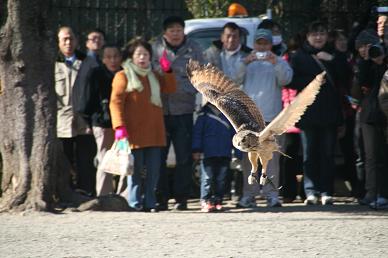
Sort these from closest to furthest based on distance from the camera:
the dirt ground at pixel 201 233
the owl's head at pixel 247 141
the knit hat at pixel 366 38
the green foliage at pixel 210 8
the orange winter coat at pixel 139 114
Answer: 1. the dirt ground at pixel 201 233
2. the owl's head at pixel 247 141
3. the orange winter coat at pixel 139 114
4. the knit hat at pixel 366 38
5. the green foliage at pixel 210 8

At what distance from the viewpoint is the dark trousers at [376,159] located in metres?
12.2

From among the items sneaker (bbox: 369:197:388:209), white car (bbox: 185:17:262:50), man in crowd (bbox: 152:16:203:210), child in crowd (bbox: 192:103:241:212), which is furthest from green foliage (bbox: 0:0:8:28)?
sneaker (bbox: 369:197:388:209)

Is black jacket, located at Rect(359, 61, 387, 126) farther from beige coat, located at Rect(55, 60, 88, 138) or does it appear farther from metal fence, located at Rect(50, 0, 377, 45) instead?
beige coat, located at Rect(55, 60, 88, 138)

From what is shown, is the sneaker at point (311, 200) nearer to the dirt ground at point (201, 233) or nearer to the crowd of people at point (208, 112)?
the crowd of people at point (208, 112)

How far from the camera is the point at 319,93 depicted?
41.2 ft

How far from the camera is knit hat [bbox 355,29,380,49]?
12352mm

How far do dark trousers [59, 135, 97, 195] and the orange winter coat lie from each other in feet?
3.71

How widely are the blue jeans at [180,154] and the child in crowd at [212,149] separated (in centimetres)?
13

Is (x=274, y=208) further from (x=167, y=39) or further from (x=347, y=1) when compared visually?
(x=347, y=1)

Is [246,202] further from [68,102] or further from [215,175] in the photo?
[68,102]

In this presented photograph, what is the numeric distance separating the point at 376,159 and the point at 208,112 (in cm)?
208

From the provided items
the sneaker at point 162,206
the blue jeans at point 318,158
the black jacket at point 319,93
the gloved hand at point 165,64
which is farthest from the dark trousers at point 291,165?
the gloved hand at point 165,64

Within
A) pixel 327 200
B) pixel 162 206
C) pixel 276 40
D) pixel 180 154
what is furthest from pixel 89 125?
pixel 327 200

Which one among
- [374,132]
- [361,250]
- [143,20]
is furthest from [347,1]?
[361,250]
